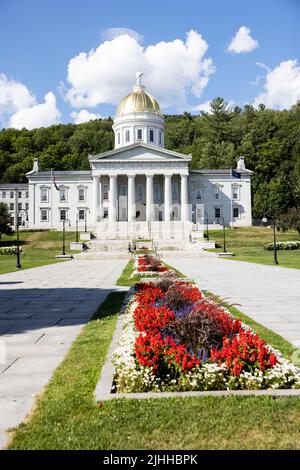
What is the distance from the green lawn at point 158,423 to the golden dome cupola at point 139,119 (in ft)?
255

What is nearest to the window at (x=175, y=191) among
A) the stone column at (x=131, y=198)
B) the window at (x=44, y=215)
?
the stone column at (x=131, y=198)

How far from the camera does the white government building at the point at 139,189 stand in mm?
71562

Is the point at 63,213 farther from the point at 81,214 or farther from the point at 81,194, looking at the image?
the point at 81,194

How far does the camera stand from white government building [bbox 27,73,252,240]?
7156 centimetres

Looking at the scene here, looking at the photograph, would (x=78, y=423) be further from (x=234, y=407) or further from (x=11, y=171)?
(x=11, y=171)

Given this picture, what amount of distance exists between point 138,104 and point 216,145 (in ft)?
93.4

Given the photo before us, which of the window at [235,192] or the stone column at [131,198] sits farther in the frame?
the window at [235,192]

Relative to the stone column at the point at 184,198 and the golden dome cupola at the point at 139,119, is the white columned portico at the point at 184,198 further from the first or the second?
the golden dome cupola at the point at 139,119

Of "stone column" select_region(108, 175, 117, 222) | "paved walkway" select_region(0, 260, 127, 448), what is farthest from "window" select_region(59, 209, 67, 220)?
"paved walkway" select_region(0, 260, 127, 448)

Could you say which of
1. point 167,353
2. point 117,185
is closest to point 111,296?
point 167,353

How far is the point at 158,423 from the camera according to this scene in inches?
163

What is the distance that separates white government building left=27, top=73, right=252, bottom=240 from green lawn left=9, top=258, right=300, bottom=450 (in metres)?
62.3

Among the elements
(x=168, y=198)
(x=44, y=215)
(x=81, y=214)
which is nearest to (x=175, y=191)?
(x=168, y=198)

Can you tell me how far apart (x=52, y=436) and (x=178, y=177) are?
73.3m
